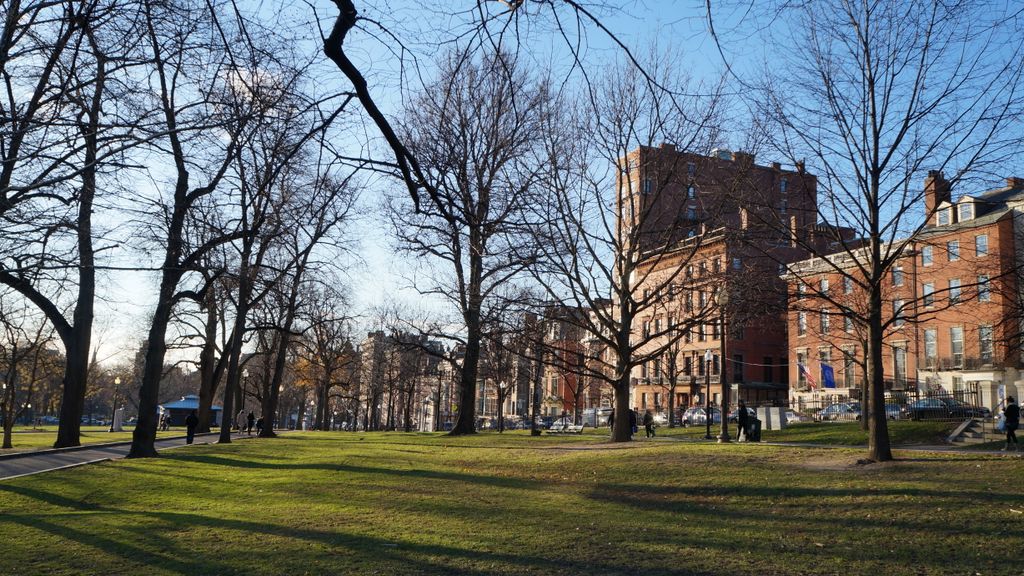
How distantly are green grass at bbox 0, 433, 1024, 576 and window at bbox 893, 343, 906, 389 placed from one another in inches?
1715

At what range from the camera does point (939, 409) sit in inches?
1430

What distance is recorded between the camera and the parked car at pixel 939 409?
34.7m

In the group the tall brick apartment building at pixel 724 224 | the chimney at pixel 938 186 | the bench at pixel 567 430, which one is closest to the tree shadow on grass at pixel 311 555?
the tall brick apartment building at pixel 724 224

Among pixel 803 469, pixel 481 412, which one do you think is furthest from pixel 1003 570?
pixel 481 412

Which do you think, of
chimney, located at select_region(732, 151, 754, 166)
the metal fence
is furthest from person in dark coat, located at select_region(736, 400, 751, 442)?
chimney, located at select_region(732, 151, 754, 166)

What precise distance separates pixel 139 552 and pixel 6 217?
17.2 feet

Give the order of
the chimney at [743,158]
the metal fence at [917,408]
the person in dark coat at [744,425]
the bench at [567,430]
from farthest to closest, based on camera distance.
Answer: the bench at [567,430] < the metal fence at [917,408] < the person in dark coat at [744,425] < the chimney at [743,158]

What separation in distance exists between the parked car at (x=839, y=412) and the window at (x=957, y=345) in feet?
37.5

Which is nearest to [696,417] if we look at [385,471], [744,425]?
[744,425]

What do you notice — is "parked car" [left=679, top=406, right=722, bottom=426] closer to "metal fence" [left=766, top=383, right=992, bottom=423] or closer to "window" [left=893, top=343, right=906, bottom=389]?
"metal fence" [left=766, top=383, right=992, bottom=423]

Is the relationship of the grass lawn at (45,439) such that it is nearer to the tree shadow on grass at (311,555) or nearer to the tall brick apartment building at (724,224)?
the tree shadow on grass at (311,555)

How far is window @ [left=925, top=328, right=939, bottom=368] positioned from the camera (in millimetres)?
55531

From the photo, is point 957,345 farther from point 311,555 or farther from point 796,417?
point 311,555

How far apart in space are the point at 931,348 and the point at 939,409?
22171mm
